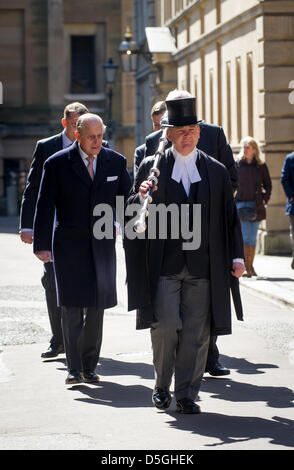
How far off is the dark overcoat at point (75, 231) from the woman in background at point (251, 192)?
7.39 metres

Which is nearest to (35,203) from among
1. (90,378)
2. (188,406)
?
(90,378)

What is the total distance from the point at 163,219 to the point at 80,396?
148cm

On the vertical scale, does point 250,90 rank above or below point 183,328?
above

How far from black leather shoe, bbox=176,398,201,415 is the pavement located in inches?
2.5

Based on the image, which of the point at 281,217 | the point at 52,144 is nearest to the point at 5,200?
the point at 281,217

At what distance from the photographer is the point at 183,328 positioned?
→ 7535mm

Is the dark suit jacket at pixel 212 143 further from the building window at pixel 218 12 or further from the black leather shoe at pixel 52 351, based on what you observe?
the building window at pixel 218 12

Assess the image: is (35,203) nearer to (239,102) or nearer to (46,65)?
(239,102)

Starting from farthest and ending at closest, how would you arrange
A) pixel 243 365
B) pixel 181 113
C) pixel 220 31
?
1. pixel 220 31
2. pixel 243 365
3. pixel 181 113

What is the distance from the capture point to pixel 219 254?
750cm

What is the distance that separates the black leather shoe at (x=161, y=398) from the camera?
24.8ft

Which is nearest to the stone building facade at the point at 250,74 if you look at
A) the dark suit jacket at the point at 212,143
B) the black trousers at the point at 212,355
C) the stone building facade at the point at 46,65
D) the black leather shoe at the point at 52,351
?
the black leather shoe at the point at 52,351

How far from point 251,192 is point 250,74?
579cm

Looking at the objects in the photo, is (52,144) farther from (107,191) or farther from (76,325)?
(76,325)
